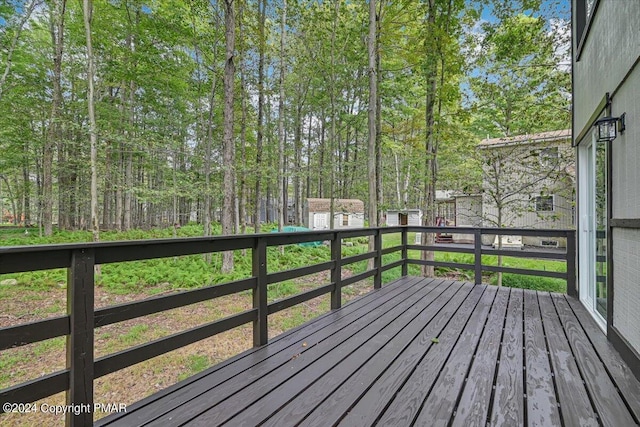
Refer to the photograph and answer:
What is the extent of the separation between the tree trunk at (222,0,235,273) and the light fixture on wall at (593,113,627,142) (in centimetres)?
624

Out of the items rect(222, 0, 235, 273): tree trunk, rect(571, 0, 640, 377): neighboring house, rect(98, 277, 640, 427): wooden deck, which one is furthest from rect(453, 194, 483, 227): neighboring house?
rect(98, 277, 640, 427): wooden deck

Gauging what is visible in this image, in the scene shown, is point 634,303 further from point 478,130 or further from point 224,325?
point 478,130

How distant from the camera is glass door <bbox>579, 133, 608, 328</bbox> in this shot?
9.38ft

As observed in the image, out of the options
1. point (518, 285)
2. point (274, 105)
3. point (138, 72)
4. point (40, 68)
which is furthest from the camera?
point (274, 105)

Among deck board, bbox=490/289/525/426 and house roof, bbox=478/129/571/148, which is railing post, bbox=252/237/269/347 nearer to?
deck board, bbox=490/289/525/426

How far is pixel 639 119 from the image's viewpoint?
1.95 meters

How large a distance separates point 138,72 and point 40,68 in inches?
210

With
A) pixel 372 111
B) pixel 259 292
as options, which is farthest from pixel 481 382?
pixel 372 111

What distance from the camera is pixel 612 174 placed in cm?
247

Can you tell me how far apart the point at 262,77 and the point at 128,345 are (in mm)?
8308

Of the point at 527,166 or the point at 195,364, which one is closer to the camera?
the point at 195,364

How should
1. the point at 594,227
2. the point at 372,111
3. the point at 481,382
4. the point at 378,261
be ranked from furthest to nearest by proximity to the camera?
the point at 372,111, the point at 378,261, the point at 594,227, the point at 481,382

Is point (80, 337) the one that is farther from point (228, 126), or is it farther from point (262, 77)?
point (262, 77)

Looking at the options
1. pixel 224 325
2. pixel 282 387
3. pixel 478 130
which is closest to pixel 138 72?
pixel 224 325
